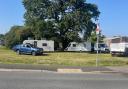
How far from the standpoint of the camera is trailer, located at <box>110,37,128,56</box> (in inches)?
1798

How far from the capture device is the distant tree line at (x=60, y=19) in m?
69.6

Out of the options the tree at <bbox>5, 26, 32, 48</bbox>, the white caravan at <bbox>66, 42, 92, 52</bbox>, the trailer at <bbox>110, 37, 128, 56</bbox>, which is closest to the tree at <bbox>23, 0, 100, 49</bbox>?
the white caravan at <bbox>66, 42, 92, 52</bbox>

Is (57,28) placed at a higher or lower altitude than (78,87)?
higher

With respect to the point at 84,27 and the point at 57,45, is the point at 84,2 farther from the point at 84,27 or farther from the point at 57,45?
the point at 57,45

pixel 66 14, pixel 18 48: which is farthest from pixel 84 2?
pixel 18 48

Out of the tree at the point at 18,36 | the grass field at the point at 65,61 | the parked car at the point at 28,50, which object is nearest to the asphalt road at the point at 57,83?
the grass field at the point at 65,61

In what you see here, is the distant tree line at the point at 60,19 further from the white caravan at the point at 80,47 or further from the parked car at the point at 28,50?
the parked car at the point at 28,50

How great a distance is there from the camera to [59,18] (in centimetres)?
7162

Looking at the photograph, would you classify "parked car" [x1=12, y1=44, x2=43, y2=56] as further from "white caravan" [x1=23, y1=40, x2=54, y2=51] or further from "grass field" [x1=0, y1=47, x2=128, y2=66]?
"white caravan" [x1=23, y1=40, x2=54, y2=51]

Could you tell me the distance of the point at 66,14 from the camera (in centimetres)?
7031

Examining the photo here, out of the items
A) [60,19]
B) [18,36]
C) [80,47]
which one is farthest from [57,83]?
[18,36]

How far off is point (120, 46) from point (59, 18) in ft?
89.0

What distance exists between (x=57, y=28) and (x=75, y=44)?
835cm

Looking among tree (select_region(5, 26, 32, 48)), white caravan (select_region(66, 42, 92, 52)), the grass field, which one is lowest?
the grass field
